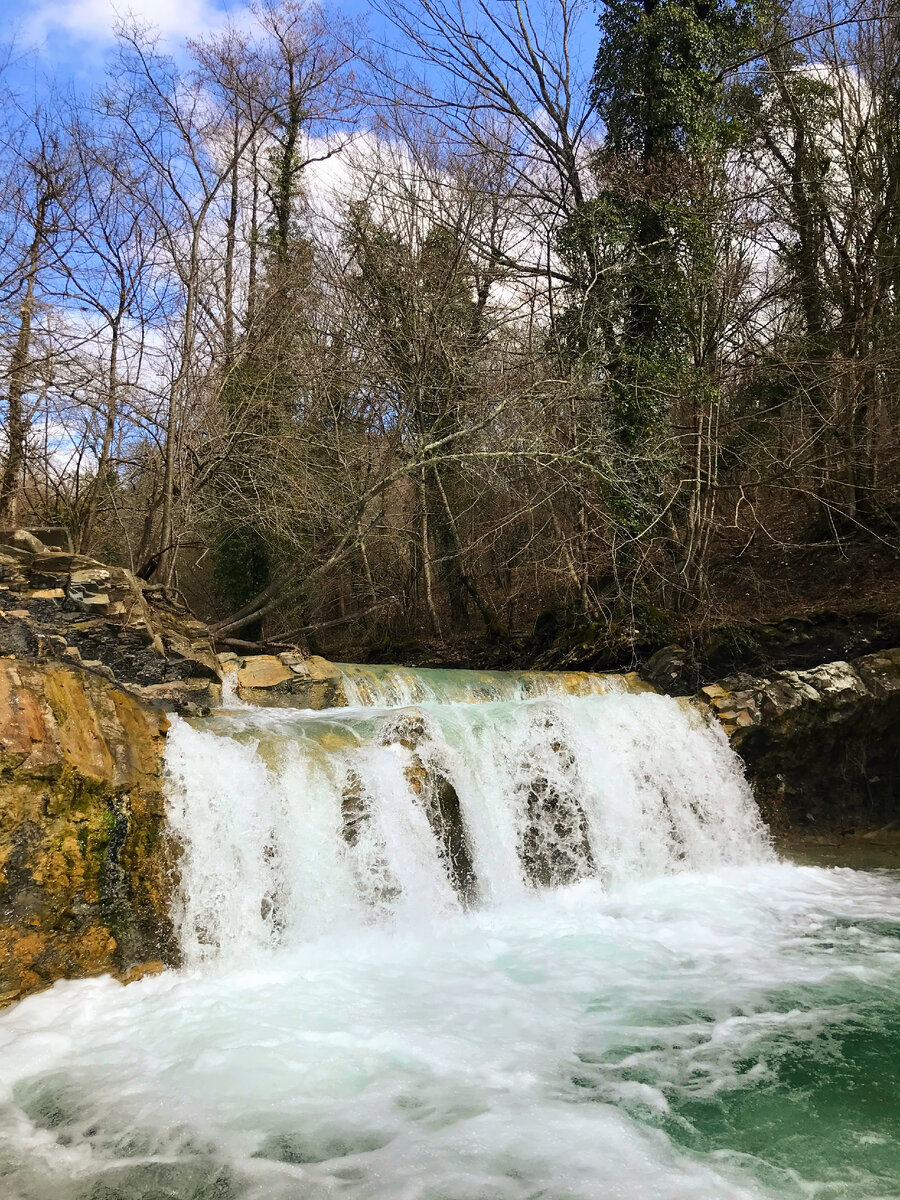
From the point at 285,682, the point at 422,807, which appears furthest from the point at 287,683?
the point at 422,807

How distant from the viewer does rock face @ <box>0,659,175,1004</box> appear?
175 inches

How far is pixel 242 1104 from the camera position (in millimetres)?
3525

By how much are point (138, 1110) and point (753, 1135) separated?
2.60 m

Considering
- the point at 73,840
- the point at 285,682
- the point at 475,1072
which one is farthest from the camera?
the point at 285,682

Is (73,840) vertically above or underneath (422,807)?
above

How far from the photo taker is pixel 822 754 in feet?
28.1

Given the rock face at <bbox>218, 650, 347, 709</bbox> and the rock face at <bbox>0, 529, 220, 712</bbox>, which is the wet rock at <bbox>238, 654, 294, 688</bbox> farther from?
the rock face at <bbox>0, 529, 220, 712</bbox>

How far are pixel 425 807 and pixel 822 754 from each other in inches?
188

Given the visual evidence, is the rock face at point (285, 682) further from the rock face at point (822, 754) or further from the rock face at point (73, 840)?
the rock face at point (822, 754)

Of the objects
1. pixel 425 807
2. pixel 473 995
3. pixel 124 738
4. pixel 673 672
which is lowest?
pixel 473 995

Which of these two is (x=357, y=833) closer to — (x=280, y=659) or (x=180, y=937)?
(x=180, y=937)

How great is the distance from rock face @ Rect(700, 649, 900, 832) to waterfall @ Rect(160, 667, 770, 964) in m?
0.38

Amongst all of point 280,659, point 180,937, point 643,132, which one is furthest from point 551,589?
point 180,937

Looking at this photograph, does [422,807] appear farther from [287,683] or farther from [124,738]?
[287,683]
